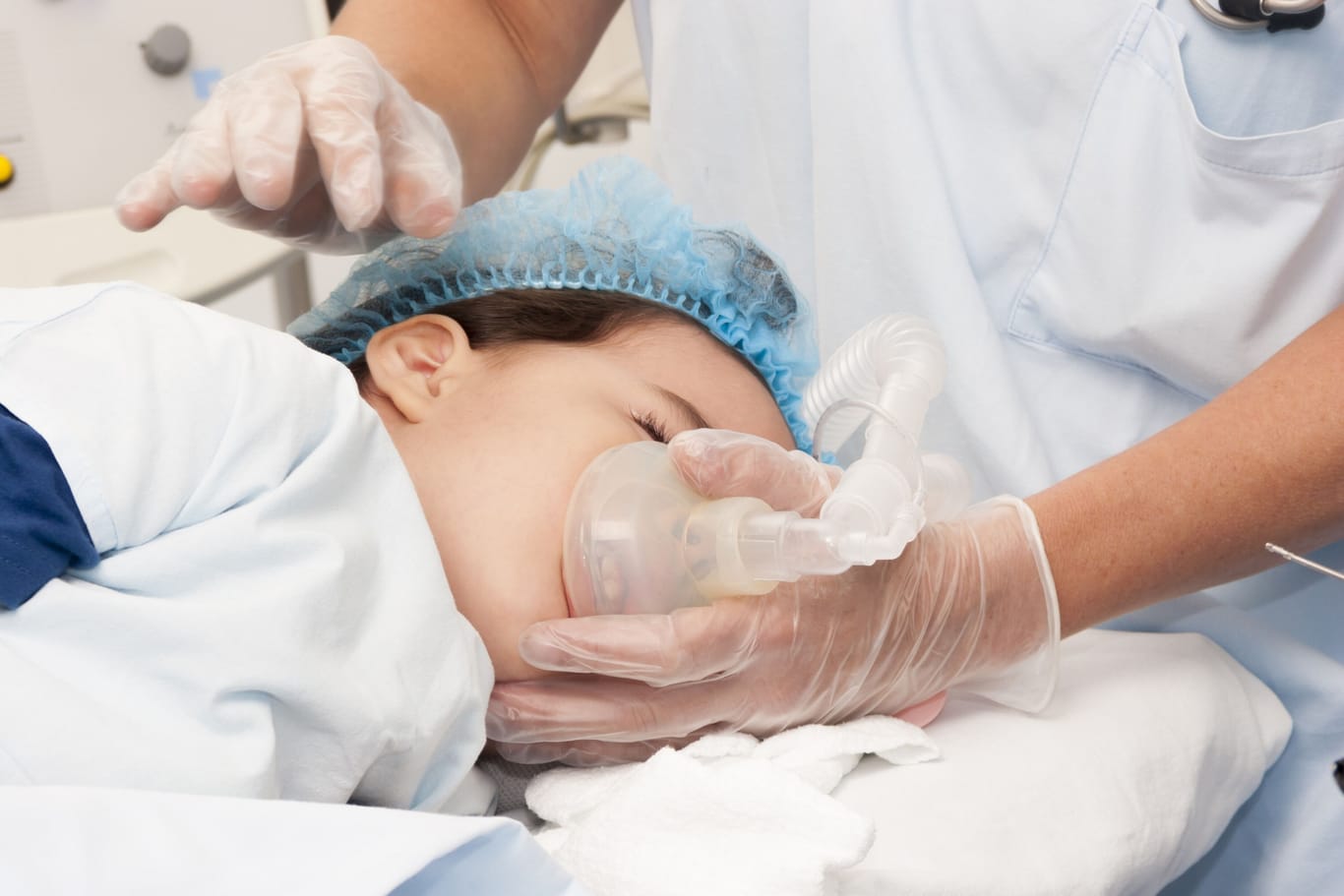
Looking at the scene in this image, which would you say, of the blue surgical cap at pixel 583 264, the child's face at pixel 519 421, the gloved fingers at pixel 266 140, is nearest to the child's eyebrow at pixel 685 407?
the child's face at pixel 519 421

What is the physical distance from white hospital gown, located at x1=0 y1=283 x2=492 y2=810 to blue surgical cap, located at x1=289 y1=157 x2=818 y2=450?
0.28m

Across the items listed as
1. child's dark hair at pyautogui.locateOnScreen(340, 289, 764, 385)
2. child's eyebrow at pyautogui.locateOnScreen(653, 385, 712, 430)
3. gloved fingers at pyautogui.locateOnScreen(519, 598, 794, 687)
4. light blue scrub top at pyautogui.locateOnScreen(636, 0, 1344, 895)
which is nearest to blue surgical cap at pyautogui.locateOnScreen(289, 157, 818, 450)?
child's dark hair at pyautogui.locateOnScreen(340, 289, 764, 385)

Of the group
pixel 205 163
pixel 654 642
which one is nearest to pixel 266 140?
pixel 205 163

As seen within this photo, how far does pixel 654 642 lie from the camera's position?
80cm

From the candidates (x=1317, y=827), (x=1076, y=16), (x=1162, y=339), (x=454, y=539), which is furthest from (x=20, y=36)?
(x=1317, y=827)

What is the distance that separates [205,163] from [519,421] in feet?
1.01

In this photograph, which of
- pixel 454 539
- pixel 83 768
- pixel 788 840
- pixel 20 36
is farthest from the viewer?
→ pixel 20 36

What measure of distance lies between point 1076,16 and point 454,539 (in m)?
0.74

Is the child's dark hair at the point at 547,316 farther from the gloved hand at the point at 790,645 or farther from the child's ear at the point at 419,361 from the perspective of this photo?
the gloved hand at the point at 790,645

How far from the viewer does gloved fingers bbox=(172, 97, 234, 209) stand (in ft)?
2.91

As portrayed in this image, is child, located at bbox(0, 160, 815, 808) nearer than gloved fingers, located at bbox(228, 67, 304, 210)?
Yes

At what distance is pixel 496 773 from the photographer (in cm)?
94

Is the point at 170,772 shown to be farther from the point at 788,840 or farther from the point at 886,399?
the point at 886,399

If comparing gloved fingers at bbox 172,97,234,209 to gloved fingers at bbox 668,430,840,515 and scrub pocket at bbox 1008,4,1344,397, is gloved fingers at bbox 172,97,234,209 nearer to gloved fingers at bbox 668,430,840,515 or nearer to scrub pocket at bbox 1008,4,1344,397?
gloved fingers at bbox 668,430,840,515
